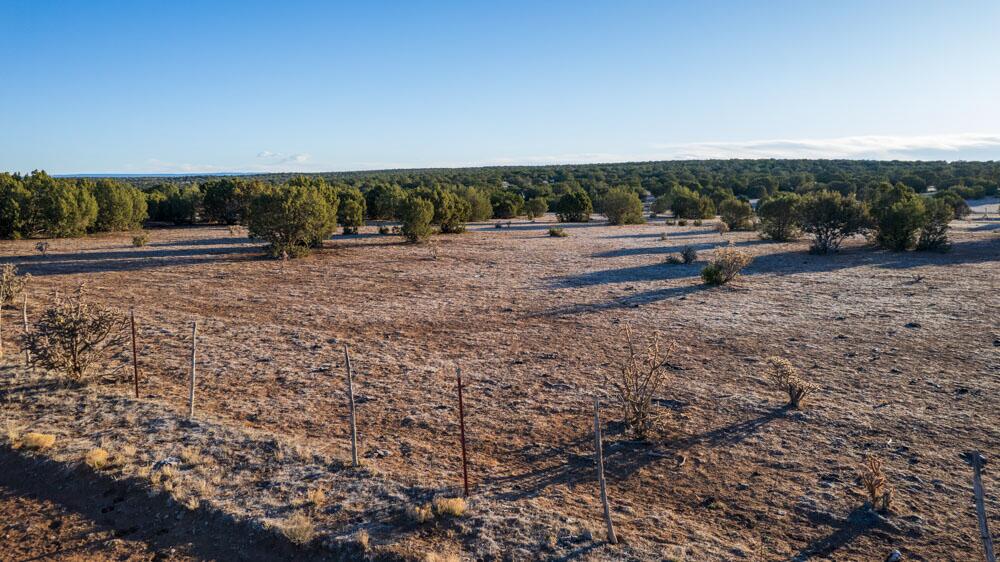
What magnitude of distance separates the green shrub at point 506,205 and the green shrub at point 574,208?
5.66 m

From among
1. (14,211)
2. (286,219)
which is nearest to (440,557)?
(286,219)

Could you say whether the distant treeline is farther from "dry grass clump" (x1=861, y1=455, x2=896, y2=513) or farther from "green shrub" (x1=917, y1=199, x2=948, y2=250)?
"dry grass clump" (x1=861, y1=455, x2=896, y2=513)

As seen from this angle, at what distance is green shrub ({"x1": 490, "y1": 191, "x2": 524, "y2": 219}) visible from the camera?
50.3 m

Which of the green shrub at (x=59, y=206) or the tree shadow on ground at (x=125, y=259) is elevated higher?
the green shrub at (x=59, y=206)

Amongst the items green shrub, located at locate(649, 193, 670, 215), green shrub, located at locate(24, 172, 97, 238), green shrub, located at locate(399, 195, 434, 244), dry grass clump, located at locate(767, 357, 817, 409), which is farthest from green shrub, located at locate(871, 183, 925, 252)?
green shrub, located at locate(24, 172, 97, 238)

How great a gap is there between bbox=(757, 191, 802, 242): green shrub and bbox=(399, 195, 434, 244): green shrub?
1790 centimetres

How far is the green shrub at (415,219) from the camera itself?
30.0 meters

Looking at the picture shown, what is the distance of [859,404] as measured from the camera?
8234 millimetres

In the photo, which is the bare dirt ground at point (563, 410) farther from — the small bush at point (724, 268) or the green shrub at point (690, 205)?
the green shrub at point (690, 205)

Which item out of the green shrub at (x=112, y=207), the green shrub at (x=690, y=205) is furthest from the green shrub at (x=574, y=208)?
the green shrub at (x=112, y=207)

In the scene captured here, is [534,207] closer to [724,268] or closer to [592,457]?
[724,268]

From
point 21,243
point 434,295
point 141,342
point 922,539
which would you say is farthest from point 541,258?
point 21,243

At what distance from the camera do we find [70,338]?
894 centimetres

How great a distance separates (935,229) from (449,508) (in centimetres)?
2590
